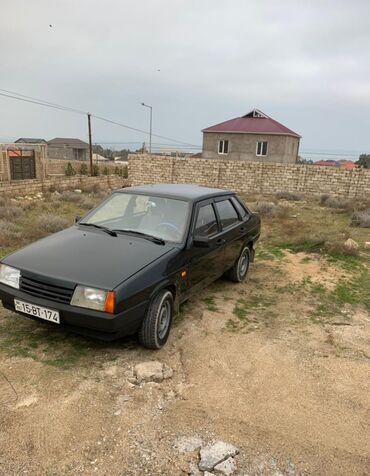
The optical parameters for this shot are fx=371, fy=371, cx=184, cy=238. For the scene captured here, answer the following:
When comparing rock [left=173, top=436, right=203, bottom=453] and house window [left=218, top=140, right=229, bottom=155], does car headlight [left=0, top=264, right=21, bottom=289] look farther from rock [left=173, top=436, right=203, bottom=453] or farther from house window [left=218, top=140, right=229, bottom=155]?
house window [left=218, top=140, right=229, bottom=155]

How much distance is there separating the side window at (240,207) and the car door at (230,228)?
0.08m

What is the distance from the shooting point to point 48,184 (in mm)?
16578

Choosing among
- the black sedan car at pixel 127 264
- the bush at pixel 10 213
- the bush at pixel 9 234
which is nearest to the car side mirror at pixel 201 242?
the black sedan car at pixel 127 264

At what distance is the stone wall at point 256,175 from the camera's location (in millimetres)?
20344

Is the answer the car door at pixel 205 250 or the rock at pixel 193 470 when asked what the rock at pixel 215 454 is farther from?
the car door at pixel 205 250

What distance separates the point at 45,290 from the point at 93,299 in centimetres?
49

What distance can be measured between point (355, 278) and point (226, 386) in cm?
404

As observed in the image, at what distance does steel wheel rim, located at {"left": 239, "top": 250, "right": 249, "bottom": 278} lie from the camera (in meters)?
5.70

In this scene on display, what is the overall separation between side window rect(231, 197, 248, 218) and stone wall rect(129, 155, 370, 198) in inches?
647

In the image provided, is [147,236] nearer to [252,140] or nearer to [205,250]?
[205,250]

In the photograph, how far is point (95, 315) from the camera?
118 inches

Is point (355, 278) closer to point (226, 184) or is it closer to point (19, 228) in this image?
point (19, 228)

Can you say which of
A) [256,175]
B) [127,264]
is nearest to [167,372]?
[127,264]

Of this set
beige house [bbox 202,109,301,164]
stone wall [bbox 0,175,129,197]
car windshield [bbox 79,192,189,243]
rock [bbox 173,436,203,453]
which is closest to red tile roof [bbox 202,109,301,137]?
beige house [bbox 202,109,301,164]
